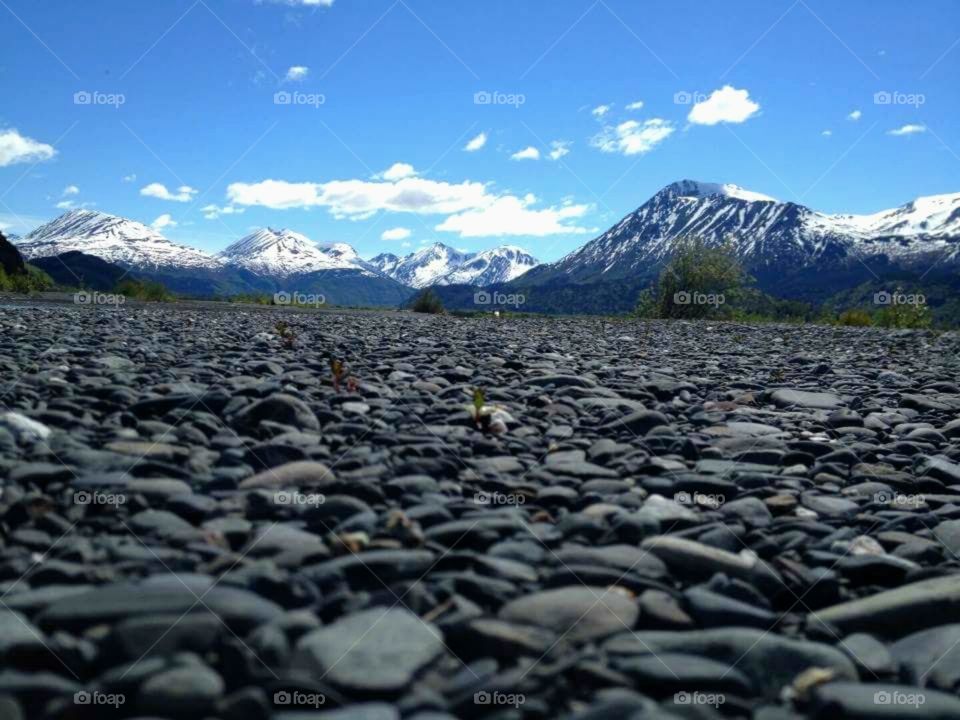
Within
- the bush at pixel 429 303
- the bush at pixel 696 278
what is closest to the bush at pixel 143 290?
the bush at pixel 429 303

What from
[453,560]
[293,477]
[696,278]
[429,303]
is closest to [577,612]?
[453,560]

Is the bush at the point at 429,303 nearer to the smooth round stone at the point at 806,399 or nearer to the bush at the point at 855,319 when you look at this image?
the bush at the point at 855,319

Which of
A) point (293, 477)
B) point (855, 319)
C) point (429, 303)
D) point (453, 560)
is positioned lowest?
point (453, 560)

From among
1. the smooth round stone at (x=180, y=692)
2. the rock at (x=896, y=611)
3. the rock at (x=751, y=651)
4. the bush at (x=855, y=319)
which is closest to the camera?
the smooth round stone at (x=180, y=692)

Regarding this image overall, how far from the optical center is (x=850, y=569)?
3266mm

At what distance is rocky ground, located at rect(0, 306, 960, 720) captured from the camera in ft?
7.08

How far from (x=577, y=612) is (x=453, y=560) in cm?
59

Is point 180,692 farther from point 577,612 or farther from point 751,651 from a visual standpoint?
point 751,651

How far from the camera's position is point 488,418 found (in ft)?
17.9

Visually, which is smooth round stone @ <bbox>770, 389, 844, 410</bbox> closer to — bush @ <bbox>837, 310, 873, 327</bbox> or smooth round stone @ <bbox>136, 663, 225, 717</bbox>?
smooth round stone @ <bbox>136, 663, 225, 717</bbox>

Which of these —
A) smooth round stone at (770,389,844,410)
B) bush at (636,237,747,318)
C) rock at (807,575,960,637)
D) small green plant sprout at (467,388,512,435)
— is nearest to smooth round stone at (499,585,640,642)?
rock at (807,575,960,637)

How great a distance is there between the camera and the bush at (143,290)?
38406 millimetres

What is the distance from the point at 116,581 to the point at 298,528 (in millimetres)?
794

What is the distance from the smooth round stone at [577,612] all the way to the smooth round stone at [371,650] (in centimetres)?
35
